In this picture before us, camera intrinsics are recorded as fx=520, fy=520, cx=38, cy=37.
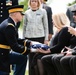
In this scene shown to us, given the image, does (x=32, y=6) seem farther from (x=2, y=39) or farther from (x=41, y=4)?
(x=2, y=39)

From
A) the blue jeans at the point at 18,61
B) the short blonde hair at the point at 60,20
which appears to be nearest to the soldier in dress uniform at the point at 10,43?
the blue jeans at the point at 18,61

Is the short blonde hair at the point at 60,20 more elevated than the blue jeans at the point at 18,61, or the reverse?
the short blonde hair at the point at 60,20

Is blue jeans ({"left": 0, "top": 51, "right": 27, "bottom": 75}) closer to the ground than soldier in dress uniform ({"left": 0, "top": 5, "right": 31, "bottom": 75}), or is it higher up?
closer to the ground

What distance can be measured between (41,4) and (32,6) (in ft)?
1.87

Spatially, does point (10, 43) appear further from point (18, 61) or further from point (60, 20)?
point (60, 20)

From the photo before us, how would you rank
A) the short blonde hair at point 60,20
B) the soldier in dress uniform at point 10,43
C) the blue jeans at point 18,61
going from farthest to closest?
the blue jeans at point 18,61
the short blonde hair at point 60,20
the soldier in dress uniform at point 10,43

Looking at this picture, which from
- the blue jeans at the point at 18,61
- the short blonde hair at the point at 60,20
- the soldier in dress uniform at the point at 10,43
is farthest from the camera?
the blue jeans at the point at 18,61

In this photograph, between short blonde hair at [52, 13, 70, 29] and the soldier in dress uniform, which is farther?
short blonde hair at [52, 13, 70, 29]

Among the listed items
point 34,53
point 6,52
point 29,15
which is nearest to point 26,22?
point 29,15

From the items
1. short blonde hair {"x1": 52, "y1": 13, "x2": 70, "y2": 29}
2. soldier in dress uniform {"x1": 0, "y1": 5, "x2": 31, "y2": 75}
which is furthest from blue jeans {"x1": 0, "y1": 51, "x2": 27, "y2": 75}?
short blonde hair {"x1": 52, "y1": 13, "x2": 70, "y2": 29}

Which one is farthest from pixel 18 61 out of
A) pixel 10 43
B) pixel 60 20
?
pixel 60 20

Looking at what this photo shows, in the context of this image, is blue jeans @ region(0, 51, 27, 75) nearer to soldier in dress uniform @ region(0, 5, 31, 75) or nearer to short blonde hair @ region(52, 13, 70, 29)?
soldier in dress uniform @ region(0, 5, 31, 75)

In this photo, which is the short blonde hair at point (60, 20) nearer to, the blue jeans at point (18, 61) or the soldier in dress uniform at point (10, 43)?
the soldier in dress uniform at point (10, 43)

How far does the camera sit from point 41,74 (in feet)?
30.7
